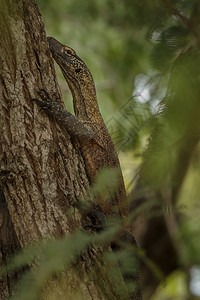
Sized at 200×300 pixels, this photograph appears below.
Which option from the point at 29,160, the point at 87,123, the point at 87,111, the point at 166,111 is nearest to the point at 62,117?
the point at 29,160

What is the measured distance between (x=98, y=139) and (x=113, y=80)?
7.29ft

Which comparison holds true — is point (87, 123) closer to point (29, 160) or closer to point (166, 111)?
point (29, 160)

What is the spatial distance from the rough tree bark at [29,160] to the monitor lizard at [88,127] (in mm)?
497

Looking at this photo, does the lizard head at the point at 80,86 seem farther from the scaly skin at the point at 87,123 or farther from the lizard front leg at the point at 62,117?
the lizard front leg at the point at 62,117

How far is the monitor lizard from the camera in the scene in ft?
12.0

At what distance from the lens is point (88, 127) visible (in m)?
4.38

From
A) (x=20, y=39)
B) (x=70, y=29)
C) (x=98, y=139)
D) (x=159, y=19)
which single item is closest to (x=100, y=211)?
(x=98, y=139)

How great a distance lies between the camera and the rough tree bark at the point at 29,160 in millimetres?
2625

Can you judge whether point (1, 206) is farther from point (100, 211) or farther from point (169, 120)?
point (169, 120)

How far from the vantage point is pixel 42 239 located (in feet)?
8.36

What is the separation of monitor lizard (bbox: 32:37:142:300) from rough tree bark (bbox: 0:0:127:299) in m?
0.50

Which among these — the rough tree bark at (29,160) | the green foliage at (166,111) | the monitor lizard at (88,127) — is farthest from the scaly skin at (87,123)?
the green foliage at (166,111)

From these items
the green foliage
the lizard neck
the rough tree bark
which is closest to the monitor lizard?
the lizard neck

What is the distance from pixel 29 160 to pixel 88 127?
1.75m
